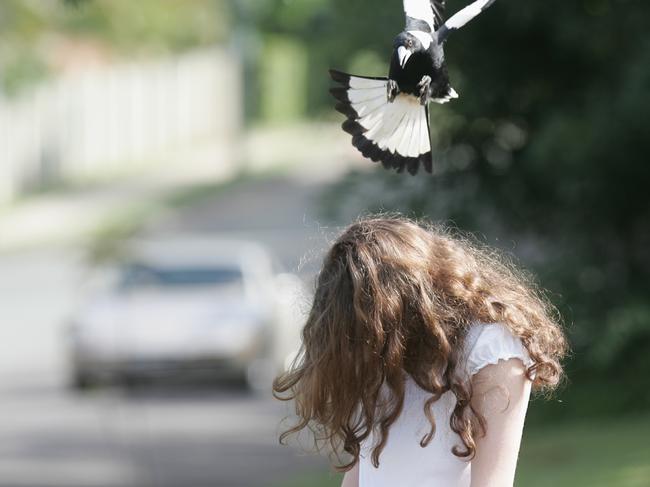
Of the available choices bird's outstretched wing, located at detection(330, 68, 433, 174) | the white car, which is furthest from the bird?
the white car

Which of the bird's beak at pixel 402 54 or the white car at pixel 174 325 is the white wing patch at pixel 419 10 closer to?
the bird's beak at pixel 402 54

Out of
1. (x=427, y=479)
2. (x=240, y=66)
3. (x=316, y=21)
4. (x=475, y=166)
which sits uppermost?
(x=240, y=66)

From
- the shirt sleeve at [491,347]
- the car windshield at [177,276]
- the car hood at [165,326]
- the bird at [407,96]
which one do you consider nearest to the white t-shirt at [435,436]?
the shirt sleeve at [491,347]

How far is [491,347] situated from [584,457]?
21.8 ft

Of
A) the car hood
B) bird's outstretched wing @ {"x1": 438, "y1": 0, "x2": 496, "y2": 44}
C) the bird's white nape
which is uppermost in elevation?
the car hood

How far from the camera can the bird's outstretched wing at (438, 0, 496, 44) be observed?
206 cm

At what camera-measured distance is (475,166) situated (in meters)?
9.05

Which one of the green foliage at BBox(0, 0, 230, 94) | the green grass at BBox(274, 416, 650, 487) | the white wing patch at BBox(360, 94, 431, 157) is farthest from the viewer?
the green foliage at BBox(0, 0, 230, 94)

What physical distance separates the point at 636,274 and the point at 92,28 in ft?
80.3

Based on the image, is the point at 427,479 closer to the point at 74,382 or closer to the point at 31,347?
the point at 74,382

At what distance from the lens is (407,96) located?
2094 mm

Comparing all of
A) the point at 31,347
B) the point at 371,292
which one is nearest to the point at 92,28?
the point at 31,347

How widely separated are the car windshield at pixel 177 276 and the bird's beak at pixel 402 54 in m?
11.4

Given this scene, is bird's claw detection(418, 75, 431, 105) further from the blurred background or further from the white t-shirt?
the blurred background
